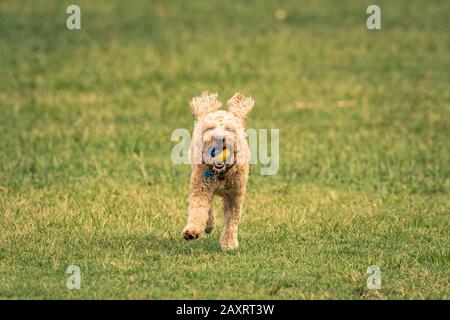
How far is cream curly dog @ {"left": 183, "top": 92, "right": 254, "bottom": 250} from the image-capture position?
26.0ft

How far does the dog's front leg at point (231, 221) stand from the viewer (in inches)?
337

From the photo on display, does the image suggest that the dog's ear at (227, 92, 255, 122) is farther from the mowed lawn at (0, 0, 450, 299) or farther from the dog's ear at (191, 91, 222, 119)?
the mowed lawn at (0, 0, 450, 299)

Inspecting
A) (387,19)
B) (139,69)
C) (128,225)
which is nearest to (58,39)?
(139,69)

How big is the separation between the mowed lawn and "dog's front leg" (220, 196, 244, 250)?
6.3 inches

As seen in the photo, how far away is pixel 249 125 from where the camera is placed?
15305mm

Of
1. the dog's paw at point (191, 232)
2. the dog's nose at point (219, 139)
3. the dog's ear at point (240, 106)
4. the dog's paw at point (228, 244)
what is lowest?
the dog's paw at point (228, 244)

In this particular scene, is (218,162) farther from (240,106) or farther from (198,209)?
(240,106)

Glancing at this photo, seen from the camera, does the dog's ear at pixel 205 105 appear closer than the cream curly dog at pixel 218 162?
No

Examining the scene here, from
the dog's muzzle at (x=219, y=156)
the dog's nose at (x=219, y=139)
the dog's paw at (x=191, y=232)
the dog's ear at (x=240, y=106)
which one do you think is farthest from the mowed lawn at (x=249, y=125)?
the dog's ear at (x=240, y=106)

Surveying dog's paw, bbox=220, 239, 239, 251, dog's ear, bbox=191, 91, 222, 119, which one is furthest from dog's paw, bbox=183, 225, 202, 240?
dog's ear, bbox=191, 91, 222, 119

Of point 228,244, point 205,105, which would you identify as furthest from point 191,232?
point 205,105

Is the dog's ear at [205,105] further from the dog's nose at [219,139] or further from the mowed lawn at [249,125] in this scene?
the mowed lawn at [249,125]

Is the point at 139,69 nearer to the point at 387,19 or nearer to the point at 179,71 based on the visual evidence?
the point at 179,71

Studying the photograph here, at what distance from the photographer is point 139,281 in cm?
770
